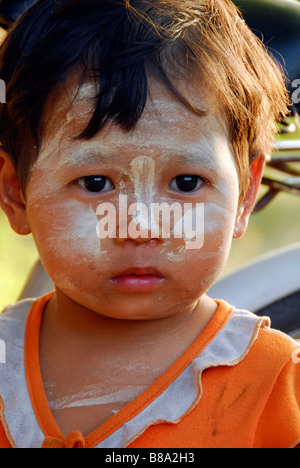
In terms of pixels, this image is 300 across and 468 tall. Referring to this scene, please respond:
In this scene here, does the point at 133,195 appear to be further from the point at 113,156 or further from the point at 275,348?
the point at 275,348

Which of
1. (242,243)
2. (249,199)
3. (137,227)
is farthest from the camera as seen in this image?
(242,243)

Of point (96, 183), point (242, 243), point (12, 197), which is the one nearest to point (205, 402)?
point (96, 183)

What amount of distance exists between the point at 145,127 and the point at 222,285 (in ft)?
2.35

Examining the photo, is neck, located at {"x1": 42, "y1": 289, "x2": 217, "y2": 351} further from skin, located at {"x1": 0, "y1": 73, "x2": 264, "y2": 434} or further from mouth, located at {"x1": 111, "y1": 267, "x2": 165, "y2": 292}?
mouth, located at {"x1": 111, "y1": 267, "x2": 165, "y2": 292}

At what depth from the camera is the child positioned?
102 cm

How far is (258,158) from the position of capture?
125 cm

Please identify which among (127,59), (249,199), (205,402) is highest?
(127,59)

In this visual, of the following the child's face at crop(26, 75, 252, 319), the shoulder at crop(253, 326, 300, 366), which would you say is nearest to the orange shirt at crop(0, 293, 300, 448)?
the shoulder at crop(253, 326, 300, 366)

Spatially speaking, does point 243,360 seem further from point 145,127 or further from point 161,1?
point 161,1

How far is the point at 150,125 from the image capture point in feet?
3.34

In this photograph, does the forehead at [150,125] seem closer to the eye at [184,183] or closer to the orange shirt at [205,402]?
the eye at [184,183]

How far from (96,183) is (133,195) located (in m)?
0.07

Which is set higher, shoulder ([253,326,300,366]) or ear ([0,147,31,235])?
ear ([0,147,31,235])

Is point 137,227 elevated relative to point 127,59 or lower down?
lower down
